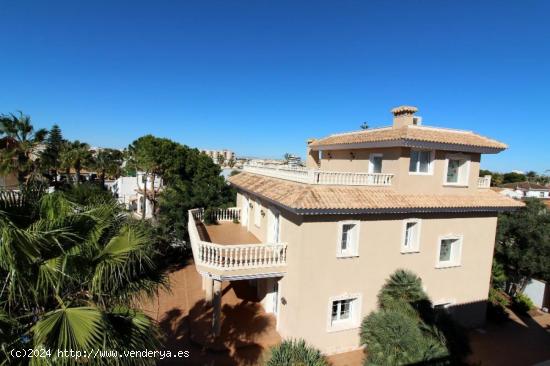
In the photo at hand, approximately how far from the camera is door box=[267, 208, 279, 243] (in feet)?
47.3

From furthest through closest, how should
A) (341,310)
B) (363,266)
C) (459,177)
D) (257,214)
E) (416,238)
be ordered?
(257,214) < (459,177) < (416,238) < (341,310) < (363,266)

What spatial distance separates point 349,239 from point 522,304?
47.0 feet

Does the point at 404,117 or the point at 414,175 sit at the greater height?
the point at 404,117

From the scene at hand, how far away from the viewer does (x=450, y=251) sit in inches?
580

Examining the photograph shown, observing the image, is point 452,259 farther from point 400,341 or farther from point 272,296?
point 272,296

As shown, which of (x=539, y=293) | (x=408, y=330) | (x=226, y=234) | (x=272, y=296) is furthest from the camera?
(x=539, y=293)

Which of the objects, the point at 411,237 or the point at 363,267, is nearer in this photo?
the point at 363,267

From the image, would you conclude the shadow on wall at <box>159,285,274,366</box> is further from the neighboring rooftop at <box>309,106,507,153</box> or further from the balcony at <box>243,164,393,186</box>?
the neighboring rooftop at <box>309,106,507,153</box>

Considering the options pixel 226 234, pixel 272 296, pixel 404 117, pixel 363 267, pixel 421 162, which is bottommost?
pixel 272 296

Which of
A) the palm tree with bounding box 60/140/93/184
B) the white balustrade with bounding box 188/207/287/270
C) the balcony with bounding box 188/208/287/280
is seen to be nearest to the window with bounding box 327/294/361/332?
the balcony with bounding box 188/208/287/280

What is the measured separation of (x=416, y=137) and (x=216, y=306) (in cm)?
1126

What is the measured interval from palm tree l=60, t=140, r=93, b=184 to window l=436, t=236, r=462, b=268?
38182 mm

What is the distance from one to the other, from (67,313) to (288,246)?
886cm

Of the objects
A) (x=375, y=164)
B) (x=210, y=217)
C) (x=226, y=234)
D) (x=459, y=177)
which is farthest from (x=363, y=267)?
(x=210, y=217)
